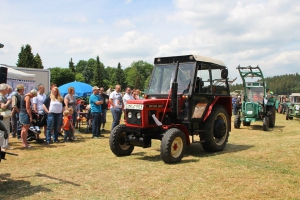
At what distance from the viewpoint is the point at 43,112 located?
30.5 feet

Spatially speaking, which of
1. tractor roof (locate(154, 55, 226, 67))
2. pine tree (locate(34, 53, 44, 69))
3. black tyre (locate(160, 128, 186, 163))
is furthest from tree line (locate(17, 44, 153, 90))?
black tyre (locate(160, 128, 186, 163))

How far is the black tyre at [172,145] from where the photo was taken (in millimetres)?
6137

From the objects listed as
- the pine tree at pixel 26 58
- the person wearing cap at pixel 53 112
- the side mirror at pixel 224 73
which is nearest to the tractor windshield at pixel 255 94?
the side mirror at pixel 224 73

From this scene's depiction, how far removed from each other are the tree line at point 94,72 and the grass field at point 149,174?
42841 mm

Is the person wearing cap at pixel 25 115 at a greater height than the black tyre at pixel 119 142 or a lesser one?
greater

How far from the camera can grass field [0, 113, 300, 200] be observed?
453cm

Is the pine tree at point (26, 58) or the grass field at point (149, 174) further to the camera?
the pine tree at point (26, 58)

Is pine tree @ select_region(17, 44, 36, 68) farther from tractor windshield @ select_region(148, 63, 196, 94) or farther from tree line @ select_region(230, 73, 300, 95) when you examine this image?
tree line @ select_region(230, 73, 300, 95)

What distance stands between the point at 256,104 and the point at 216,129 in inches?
256

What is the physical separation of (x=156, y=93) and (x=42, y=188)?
11.6ft

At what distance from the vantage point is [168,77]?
24.1 feet

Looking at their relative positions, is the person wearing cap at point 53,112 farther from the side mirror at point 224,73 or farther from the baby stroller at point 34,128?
the side mirror at point 224,73

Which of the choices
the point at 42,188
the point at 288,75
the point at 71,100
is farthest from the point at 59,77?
the point at 288,75

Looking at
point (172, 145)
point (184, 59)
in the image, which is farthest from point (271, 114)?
point (172, 145)
